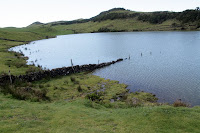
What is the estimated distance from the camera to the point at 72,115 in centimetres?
1473

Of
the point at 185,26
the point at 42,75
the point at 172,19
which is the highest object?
the point at 172,19

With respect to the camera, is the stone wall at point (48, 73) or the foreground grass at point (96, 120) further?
the stone wall at point (48, 73)

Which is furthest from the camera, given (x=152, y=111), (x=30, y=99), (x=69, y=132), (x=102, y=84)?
(x=102, y=84)

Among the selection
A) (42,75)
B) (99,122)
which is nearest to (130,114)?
(99,122)

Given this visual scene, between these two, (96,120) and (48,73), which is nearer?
(96,120)

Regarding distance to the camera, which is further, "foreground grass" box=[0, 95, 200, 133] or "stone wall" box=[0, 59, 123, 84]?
"stone wall" box=[0, 59, 123, 84]

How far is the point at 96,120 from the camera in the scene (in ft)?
45.7

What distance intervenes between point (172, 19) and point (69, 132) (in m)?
201

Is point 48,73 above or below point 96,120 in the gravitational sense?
below

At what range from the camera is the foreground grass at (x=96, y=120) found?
11.7 m

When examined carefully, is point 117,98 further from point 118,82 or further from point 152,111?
point 152,111

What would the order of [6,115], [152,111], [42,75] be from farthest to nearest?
[42,75], [152,111], [6,115]

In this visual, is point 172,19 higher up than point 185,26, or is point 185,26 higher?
point 172,19

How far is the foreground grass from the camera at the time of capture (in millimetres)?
11733
